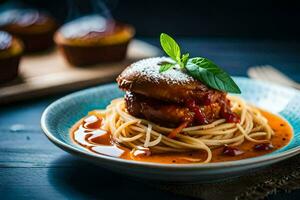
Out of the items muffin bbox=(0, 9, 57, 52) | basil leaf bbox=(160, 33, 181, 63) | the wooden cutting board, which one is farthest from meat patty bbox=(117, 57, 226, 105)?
muffin bbox=(0, 9, 57, 52)

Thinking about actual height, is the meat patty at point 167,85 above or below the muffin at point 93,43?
above

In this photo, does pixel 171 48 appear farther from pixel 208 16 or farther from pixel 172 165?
pixel 208 16

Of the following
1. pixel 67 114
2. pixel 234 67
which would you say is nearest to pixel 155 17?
pixel 234 67

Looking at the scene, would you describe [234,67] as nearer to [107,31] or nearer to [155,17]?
[107,31]

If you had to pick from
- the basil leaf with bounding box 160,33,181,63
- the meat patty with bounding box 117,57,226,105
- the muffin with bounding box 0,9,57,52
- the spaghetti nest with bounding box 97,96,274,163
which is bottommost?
the muffin with bounding box 0,9,57,52

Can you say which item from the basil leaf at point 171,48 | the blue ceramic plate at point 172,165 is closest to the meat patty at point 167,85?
the basil leaf at point 171,48

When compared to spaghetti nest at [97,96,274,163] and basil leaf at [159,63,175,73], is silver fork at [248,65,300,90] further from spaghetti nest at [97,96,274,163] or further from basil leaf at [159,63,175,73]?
basil leaf at [159,63,175,73]

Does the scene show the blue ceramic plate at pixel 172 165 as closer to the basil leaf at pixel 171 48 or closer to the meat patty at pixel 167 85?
the meat patty at pixel 167 85
